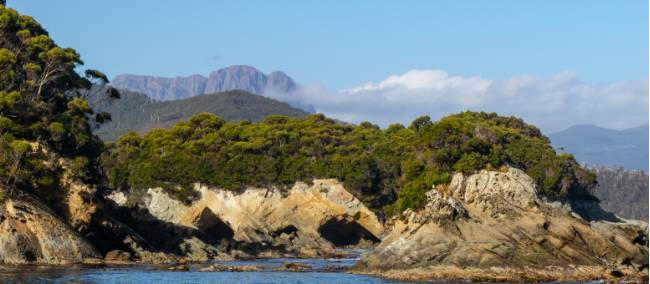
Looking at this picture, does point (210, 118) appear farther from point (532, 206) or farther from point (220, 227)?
point (532, 206)

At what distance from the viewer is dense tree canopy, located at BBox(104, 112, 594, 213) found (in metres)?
123

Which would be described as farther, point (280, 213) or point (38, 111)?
point (280, 213)

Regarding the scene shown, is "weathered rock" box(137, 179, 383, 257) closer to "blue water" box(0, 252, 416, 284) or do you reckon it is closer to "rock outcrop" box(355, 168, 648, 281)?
"rock outcrop" box(355, 168, 648, 281)

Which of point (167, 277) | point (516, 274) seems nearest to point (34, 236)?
point (167, 277)

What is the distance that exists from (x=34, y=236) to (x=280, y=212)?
164 feet

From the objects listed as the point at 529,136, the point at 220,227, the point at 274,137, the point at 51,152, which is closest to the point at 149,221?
the point at 51,152

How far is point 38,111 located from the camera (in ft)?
274

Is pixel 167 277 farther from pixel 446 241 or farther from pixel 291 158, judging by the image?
pixel 291 158

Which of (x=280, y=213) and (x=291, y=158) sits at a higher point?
(x=291, y=158)

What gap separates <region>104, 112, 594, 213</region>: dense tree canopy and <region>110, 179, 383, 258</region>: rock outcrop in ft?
5.29

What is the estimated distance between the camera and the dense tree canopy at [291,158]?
123 meters

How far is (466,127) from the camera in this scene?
99.9 m

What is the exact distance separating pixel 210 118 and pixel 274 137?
987 centimetres

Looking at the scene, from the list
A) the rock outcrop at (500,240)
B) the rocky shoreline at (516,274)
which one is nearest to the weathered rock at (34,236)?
the rock outcrop at (500,240)
